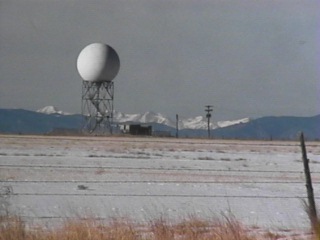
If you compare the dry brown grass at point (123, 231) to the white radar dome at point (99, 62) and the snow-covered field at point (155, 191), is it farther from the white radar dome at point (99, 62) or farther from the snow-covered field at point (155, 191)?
the white radar dome at point (99, 62)

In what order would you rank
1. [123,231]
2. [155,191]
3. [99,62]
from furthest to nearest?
[99,62] → [155,191] → [123,231]

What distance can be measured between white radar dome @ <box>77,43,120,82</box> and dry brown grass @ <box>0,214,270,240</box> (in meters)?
59.0

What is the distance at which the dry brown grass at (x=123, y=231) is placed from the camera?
30.6 ft

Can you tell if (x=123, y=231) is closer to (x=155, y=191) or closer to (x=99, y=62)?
(x=155, y=191)

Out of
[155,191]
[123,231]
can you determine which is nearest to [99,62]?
[155,191]

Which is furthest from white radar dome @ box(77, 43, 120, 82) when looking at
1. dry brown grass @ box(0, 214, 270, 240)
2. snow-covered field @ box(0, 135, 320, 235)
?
dry brown grass @ box(0, 214, 270, 240)

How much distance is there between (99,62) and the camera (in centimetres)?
6938

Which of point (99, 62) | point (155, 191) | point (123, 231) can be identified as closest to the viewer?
point (123, 231)

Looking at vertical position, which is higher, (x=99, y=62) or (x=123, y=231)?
(x=99, y=62)

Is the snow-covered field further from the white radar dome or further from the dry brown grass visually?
the white radar dome

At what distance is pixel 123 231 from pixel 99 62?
60.3m

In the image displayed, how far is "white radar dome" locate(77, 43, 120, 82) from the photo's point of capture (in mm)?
69062

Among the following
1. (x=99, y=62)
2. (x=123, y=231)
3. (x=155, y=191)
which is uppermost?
(x=99, y=62)

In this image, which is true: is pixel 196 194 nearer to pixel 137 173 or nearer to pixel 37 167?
pixel 137 173
